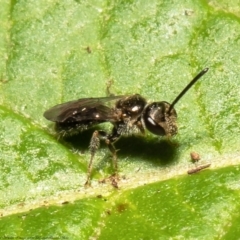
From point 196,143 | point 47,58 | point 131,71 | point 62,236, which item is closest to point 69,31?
point 47,58

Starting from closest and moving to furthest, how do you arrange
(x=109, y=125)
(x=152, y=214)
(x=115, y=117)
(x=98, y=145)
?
(x=152, y=214) < (x=98, y=145) < (x=115, y=117) < (x=109, y=125)

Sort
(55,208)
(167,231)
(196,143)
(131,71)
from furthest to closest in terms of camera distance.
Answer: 1. (131,71)
2. (196,143)
3. (55,208)
4. (167,231)

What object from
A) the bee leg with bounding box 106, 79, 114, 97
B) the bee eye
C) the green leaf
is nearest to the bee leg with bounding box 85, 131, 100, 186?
the green leaf

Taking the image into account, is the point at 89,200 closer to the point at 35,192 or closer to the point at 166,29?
the point at 35,192

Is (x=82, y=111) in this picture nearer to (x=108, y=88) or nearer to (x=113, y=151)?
(x=108, y=88)

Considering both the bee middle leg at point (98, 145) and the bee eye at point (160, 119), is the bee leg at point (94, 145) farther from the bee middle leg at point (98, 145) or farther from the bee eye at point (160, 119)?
the bee eye at point (160, 119)

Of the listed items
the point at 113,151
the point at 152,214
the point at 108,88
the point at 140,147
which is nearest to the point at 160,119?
the point at 140,147
